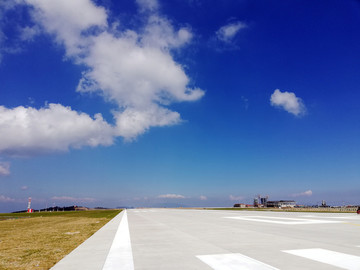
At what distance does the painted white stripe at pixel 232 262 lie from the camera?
19.1 ft

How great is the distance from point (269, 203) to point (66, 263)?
169m

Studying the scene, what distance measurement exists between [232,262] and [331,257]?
270 cm

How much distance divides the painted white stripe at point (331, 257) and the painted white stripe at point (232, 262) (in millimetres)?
1596

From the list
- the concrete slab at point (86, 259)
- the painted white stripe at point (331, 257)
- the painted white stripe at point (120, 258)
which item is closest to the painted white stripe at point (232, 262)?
the painted white stripe at point (331, 257)

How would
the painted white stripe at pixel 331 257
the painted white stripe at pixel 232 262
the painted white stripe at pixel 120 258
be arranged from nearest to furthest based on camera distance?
the painted white stripe at pixel 232 262 → the painted white stripe at pixel 331 257 → the painted white stripe at pixel 120 258

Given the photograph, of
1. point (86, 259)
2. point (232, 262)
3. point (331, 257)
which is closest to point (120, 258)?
point (86, 259)

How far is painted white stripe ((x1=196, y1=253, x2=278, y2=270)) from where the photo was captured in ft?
19.1

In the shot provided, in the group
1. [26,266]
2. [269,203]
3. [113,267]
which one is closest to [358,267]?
[113,267]

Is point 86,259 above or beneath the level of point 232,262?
beneath

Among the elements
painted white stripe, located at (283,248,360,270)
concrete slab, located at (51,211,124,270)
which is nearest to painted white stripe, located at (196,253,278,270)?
painted white stripe, located at (283,248,360,270)

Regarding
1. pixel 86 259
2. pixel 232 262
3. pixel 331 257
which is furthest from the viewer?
pixel 86 259

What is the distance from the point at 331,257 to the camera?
22.3ft

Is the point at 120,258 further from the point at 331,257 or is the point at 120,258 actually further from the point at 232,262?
the point at 331,257

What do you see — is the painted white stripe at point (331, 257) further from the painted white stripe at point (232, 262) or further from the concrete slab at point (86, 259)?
the concrete slab at point (86, 259)
